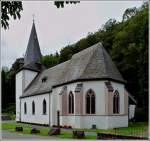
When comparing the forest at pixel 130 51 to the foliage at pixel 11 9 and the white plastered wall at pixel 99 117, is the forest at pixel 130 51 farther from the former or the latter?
the foliage at pixel 11 9

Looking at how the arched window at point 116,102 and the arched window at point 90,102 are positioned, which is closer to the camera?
the arched window at point 90,102

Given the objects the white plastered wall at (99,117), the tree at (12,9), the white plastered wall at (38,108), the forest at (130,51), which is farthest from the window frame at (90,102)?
the tree at (12,9)

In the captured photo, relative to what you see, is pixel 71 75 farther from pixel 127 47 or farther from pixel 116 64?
pixel 127 47

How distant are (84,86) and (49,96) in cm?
361

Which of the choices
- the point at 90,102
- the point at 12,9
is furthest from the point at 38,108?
the point at 12,9

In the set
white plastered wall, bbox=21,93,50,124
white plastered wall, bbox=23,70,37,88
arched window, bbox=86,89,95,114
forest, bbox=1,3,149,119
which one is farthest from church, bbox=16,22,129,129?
white plastered wall, bbox=23,70,37,88

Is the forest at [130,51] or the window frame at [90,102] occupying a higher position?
the forest at [130,51]

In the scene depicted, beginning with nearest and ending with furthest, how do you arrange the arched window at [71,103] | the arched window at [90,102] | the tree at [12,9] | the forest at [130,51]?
the tree at [12,9] → the forest at [130,51] → the arched window at [90,102] → the arched window at [71,103]

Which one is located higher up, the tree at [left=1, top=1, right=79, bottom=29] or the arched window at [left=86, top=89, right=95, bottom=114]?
the tree at [left=1, top=1, right=79, bottom=29]

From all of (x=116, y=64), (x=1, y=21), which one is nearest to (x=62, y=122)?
(x=116, y=64)

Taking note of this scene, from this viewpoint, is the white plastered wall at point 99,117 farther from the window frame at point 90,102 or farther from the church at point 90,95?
the window frame at point 90,102

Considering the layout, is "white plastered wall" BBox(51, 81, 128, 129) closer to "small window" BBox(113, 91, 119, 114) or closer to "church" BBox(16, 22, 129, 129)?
"church" BBox(16, 22, 129, 129)

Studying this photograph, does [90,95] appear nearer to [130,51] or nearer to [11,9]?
[130,51]

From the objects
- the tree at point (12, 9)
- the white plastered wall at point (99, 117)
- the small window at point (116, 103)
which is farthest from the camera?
the small window at point (116, 103)
